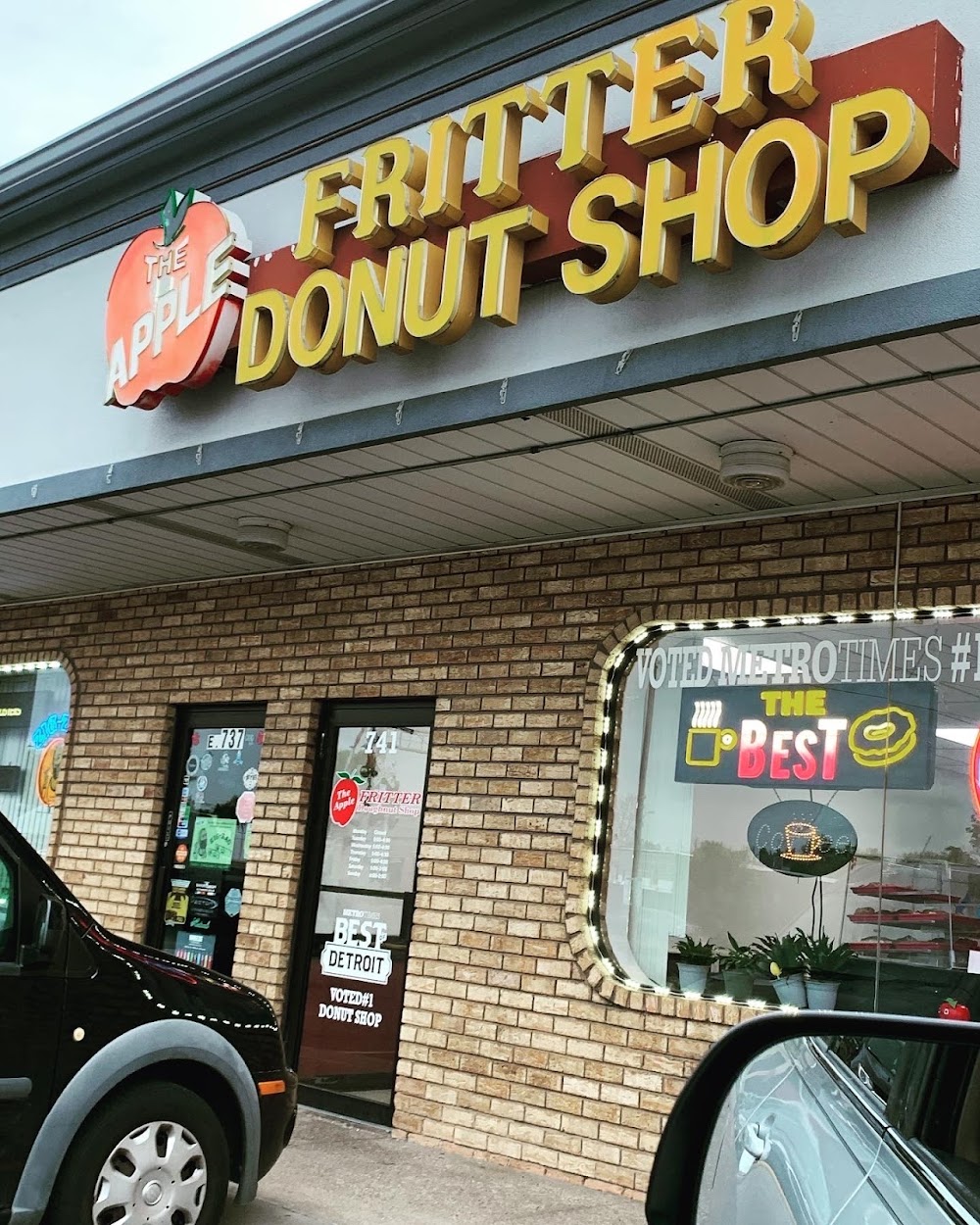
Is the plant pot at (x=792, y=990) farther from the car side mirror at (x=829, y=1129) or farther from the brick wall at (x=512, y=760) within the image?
the car side mirror at (x=829, y=1129)

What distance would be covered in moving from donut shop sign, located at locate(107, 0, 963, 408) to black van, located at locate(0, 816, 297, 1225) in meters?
2.78

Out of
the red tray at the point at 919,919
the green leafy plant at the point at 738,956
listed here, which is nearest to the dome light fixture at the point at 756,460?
the red tray at the point at 919,919

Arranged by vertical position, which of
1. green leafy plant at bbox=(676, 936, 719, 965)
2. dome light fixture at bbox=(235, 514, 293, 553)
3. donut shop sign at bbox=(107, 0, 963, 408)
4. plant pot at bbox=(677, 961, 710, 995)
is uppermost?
donut shop sign at bbox=(107, 0, 963, 408)

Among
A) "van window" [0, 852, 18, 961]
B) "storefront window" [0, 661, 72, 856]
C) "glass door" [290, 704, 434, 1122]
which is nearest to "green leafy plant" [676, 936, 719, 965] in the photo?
"glass door" [290, 704, 434, 1122]

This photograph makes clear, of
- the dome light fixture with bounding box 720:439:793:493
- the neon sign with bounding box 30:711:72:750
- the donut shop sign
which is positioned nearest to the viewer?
the donut shop sign

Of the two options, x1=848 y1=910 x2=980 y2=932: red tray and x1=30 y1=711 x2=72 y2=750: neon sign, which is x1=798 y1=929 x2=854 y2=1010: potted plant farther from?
x1=30 y1=711 x2=72 y2=750: neon sign

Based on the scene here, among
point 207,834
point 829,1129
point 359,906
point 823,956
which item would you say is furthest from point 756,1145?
point 207,834

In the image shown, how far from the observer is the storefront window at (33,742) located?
33.8 ft

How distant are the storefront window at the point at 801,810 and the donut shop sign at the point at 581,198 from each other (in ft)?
7.04

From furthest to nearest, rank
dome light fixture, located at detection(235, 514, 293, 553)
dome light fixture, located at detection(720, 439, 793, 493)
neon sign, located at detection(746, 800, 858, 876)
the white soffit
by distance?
1. dome light fixture, located at detection(235, 514, 293, 553)
2. neon sign, located at detection(746, 800, 858, 876)
3. dome light fixture, located at detection(720, 439, 793, 493)
4. the white soffit

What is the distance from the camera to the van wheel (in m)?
4.54

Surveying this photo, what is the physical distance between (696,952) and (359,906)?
2376 millimetres

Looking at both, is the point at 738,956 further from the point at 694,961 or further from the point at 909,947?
the point at 909,947

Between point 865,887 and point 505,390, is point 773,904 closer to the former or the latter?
point 865,887
